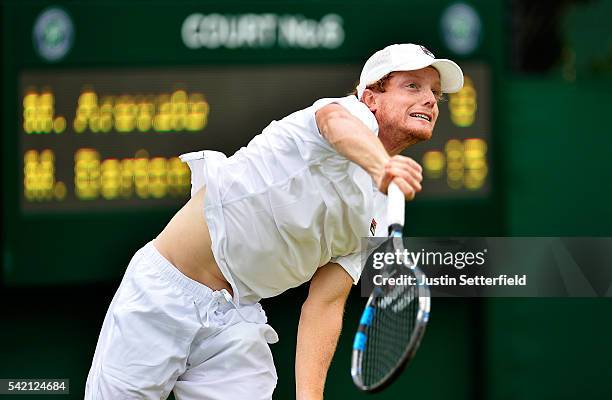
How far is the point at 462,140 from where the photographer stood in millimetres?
6301

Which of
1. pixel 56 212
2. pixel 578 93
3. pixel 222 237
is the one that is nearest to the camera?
pixel 222 237

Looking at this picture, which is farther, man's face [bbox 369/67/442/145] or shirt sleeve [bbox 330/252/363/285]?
shirt sleeve [bbox 330/252/363/285]

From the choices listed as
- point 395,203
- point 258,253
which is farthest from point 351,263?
point 395,203

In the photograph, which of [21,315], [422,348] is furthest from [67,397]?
[422,348]

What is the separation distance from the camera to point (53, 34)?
631cm

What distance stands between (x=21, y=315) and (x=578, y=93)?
9.90 feet

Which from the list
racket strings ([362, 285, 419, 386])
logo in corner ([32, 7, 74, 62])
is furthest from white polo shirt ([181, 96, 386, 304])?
logo in corner ([32, 7, 74, 62])

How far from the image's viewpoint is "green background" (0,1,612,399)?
6285mm

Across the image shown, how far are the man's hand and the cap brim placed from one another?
617 mm

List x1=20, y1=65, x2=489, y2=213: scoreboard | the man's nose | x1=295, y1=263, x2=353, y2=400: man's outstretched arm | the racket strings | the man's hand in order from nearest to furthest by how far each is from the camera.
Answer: the man's hand
the racket strings
the man's nose
x1=295, y1=263, x2=353, y2=400: man's outstretched arm
x1=20, y1=65, x2=489, y2=213: scoreboard

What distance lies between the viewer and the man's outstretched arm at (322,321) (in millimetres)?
3807

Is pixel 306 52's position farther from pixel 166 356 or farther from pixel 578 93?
pixel 166 356

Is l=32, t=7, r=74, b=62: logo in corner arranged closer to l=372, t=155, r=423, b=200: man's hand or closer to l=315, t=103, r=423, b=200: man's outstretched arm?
l=315, t=103, r=423, b=200: man's outstretched arm

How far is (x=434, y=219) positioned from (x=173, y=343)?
2.84 meters
